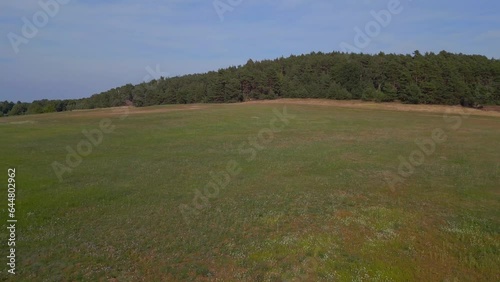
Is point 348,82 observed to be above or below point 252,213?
above

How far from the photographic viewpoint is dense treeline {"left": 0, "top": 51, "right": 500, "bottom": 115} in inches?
3976

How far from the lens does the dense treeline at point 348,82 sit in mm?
101000

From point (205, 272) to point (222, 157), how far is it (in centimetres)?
2087

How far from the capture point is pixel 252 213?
18.7 m

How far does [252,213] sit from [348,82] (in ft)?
362

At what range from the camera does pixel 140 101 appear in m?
160

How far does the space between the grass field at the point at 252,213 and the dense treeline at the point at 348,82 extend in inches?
2729

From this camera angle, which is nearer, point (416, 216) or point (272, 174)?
point (416, 216)

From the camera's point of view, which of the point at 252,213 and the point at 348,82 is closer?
the point at 252,213

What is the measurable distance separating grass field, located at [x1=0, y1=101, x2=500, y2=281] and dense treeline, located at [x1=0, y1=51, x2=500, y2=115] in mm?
69310

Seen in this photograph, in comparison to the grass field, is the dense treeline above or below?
above

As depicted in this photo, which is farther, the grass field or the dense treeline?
the dense treeline

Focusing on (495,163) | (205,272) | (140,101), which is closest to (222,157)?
(205,272)

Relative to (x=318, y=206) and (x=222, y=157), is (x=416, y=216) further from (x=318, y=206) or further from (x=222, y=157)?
(x=222, y=157)
